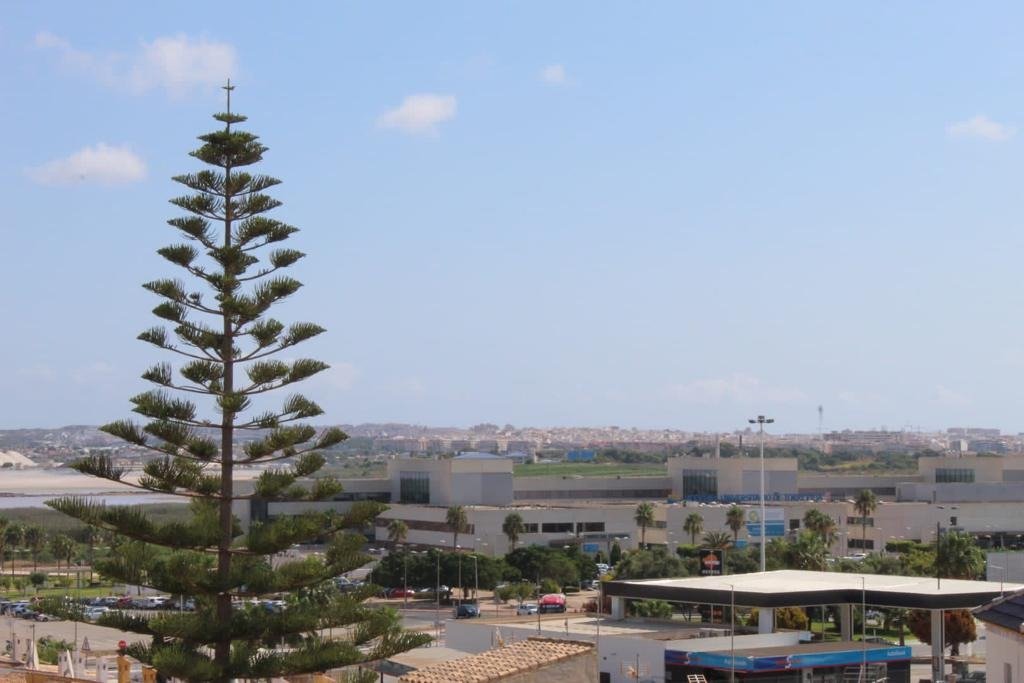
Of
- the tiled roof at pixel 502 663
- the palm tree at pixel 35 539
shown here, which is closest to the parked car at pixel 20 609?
the palm tree at pixel 35 539

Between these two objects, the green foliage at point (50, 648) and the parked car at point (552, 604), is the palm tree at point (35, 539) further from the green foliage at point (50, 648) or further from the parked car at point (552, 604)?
the parked car at point (552, 604)

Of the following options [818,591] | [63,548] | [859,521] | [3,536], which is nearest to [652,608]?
[818,591]

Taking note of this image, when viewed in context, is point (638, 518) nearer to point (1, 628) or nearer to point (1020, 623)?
point (1, 628)

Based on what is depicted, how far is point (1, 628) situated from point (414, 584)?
59.6 feet

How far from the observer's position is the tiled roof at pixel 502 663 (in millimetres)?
20609

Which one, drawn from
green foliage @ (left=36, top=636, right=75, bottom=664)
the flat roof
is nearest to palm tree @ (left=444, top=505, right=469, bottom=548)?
green foliage @ (left=36, top=636, right=75, bottom=664)

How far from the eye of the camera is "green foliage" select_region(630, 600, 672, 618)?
49.8 m

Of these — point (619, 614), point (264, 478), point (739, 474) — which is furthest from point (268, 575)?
point (739, 474)

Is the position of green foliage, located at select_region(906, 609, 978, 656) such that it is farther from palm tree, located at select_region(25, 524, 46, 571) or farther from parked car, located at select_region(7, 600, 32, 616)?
palm tree, located at select_region(25, 524, 46, 571)

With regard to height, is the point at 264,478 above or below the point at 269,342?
below

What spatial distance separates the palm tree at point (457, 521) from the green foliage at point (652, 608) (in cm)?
2833

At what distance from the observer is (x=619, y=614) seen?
47.0 meters

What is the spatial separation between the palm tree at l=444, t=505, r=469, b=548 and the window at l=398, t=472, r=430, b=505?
8.49 metres

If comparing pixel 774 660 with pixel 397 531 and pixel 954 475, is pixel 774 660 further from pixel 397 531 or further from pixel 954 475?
pixel 954 475
